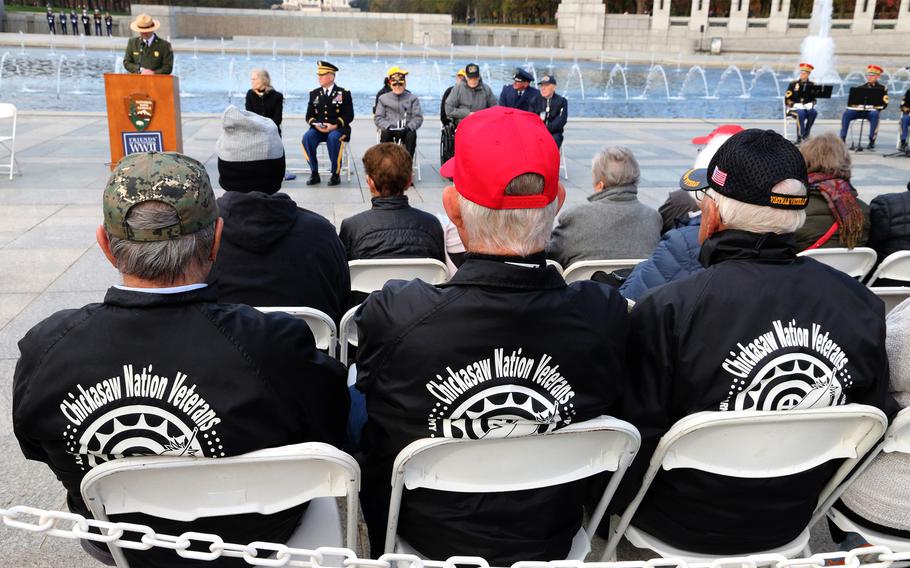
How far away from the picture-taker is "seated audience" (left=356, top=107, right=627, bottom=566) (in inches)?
81.0

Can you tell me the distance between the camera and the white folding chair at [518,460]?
81.0 inches

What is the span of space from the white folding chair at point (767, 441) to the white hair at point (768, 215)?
608 mm

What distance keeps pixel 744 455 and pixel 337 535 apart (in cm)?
130

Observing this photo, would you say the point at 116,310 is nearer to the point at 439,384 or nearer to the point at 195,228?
the point at 195,228

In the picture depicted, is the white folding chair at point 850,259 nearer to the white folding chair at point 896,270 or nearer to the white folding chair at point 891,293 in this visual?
the white folding chair at point 896,270

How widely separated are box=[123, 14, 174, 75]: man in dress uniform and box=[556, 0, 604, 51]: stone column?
5763cm

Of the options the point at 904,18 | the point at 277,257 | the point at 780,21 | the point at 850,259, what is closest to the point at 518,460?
the point at 277,257

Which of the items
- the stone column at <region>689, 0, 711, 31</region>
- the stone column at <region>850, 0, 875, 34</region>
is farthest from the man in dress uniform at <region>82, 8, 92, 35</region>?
the stone column at <region>850, 0, 875, 34</region>

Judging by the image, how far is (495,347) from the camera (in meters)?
2.05

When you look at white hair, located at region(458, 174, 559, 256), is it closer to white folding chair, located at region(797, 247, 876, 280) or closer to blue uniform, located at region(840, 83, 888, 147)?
white folding chair, located at region(797, 247, 876, 280)

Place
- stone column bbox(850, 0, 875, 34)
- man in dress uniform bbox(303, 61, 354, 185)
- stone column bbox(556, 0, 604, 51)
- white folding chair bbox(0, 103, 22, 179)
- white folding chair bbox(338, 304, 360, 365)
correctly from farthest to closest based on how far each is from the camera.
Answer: stone column bbox(556, 0, 604, 51)
stone column bbox(850, 0, 875, 34)
man in dress uniform bbox(303, 61, 354, 185)
white folding chair bbox(0, 103, 22, 179)
white folding chair bbox(338, 304, 360, 365)

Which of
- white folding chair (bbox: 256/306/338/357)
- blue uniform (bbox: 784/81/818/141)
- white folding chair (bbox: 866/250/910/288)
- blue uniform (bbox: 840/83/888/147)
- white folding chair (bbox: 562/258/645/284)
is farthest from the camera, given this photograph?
blue uniform (bbox: 784/81/818/141)

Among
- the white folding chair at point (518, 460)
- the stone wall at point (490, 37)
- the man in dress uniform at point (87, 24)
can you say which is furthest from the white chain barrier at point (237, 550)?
the stone wall at point (490, 37)

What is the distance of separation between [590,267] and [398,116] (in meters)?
7.52
